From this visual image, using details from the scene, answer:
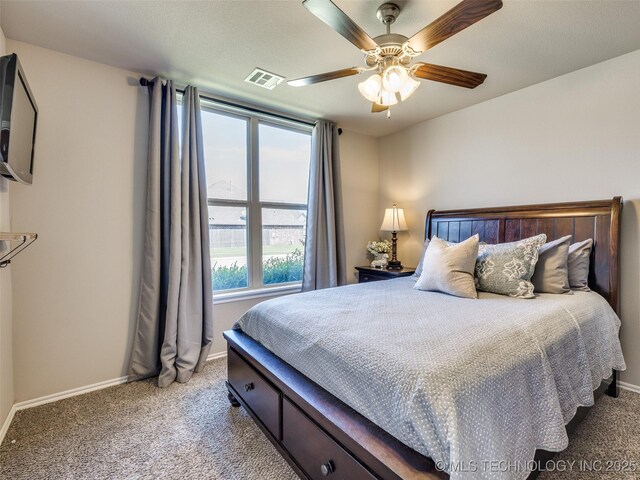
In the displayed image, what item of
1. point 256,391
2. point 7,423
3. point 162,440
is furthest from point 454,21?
point 7,423

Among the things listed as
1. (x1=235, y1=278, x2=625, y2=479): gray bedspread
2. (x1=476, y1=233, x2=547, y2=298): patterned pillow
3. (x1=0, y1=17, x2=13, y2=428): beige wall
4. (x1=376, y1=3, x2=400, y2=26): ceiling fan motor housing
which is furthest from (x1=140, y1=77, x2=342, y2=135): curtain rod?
(x1=476, y1=233, x2=547, y2=298): patterned pillow

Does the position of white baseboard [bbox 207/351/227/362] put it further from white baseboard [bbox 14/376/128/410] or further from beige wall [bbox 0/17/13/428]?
beige wall [bbox 0/17/13/428]

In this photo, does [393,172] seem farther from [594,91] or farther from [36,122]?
[36,122]

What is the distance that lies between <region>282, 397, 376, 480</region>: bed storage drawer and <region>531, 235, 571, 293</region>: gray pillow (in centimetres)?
181

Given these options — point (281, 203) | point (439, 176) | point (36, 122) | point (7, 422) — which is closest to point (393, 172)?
point (439, 176)

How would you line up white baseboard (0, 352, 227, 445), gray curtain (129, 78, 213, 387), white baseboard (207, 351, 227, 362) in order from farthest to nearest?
white baseboard (207, 351, 227, 362) < gray curtain (129, 78, 213, 387) < white baseboard (0, 352, 227, 445)

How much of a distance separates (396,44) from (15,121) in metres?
1.97

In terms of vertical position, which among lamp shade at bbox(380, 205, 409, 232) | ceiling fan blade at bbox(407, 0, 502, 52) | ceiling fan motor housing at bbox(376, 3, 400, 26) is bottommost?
lamp shade at bbox(380, 205, 409, 232)

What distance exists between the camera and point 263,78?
8.33ft

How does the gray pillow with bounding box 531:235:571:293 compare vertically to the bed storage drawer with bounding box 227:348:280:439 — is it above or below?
above

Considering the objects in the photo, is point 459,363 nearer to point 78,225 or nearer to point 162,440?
point 162,440

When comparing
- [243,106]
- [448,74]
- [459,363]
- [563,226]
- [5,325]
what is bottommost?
[5,325]

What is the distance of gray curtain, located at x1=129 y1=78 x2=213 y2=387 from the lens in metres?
2.43

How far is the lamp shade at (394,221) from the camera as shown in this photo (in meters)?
3.54
